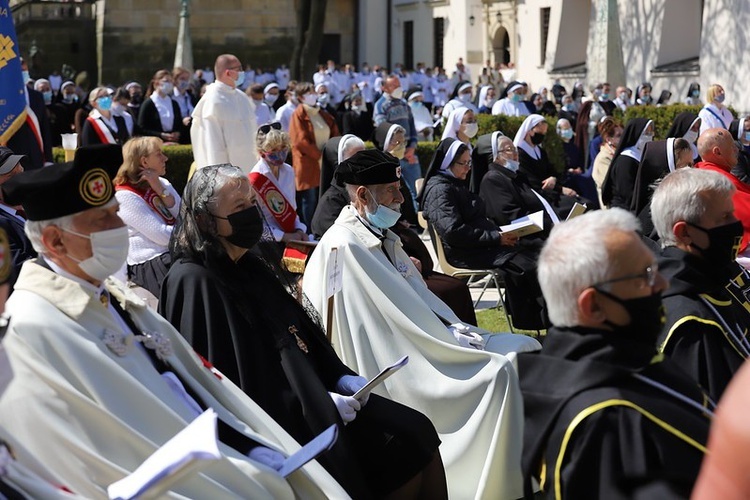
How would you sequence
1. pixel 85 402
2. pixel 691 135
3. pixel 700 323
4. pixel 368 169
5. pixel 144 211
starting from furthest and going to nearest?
pixel 691 135
pixel 144 211
pixel 368 169
pixel 700 323
pixel 85 402

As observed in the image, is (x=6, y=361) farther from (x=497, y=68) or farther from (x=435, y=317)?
(x=497, y=68)

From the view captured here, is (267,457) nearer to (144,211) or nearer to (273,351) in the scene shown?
(273,351)

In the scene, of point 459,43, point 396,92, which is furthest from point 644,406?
point 459,43

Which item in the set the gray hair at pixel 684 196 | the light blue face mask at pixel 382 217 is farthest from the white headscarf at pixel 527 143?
the gray hair at pixel 684 196

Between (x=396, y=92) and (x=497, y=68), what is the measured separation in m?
21.4

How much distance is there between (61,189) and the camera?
3744mm

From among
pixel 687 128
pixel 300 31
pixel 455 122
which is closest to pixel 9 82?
pixel 455 122

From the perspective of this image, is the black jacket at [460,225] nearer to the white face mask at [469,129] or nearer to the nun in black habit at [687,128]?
the white face mask at [469,129]

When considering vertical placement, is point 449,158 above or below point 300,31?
below

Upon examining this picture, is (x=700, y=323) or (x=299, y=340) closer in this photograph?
(x=700, y=323)

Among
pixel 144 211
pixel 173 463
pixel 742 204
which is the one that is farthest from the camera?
pixel 742 204

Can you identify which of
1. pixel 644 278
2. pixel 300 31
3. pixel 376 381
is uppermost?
pixel 300 31

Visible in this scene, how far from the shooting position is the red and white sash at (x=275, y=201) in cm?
840

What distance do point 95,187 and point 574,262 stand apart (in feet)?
5.57
